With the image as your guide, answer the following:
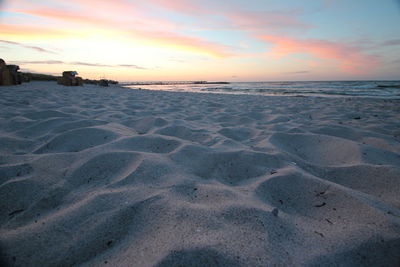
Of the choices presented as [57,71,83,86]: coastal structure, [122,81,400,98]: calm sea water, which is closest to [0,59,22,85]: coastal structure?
[57,71,83,86]: coastal structure

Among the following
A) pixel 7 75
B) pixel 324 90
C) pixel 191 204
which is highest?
pixel 7 75

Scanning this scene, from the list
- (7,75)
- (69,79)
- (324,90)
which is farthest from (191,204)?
(324,90)

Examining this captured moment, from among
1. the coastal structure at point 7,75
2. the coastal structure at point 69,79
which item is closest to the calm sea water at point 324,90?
the coastal structure at point 69,79

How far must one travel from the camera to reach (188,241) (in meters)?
0.72

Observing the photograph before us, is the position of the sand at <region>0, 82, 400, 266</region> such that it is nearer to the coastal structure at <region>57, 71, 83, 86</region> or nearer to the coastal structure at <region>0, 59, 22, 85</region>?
the coastal structure at <region>0, 59, 22, 85</region>

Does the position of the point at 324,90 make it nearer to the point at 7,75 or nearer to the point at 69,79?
the point at 69,79

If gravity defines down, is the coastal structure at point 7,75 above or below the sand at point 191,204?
above

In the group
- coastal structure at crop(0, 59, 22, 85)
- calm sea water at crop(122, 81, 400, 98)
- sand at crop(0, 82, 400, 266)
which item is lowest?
sand at crop(0, 82, 400, 266)

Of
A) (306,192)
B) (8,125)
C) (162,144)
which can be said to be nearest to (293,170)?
(306,192)

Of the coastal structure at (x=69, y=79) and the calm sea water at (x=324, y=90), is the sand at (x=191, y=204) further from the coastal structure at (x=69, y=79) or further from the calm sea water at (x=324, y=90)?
the coastal structure at (x=69, y=79)

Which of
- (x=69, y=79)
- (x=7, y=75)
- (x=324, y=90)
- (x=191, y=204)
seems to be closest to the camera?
(x=191, y=204)

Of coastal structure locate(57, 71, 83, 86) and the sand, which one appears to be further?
coastal structure locate(57, 71, 83, 86)

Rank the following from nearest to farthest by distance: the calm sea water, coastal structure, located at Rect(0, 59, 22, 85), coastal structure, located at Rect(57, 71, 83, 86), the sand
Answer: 1. the sand
2. coastal structure, located at Rect(0, 59, 22, 85)
3. the calm sea water
4. coastal structure, located at Rect(57, 71, 83, 86)

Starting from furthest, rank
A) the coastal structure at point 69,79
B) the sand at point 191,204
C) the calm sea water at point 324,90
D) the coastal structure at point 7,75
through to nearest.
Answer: the coastal structure at point 69,79
the calm sea water at point 324,90
the coastal structure at point 7,75
the sand at point 191,204
